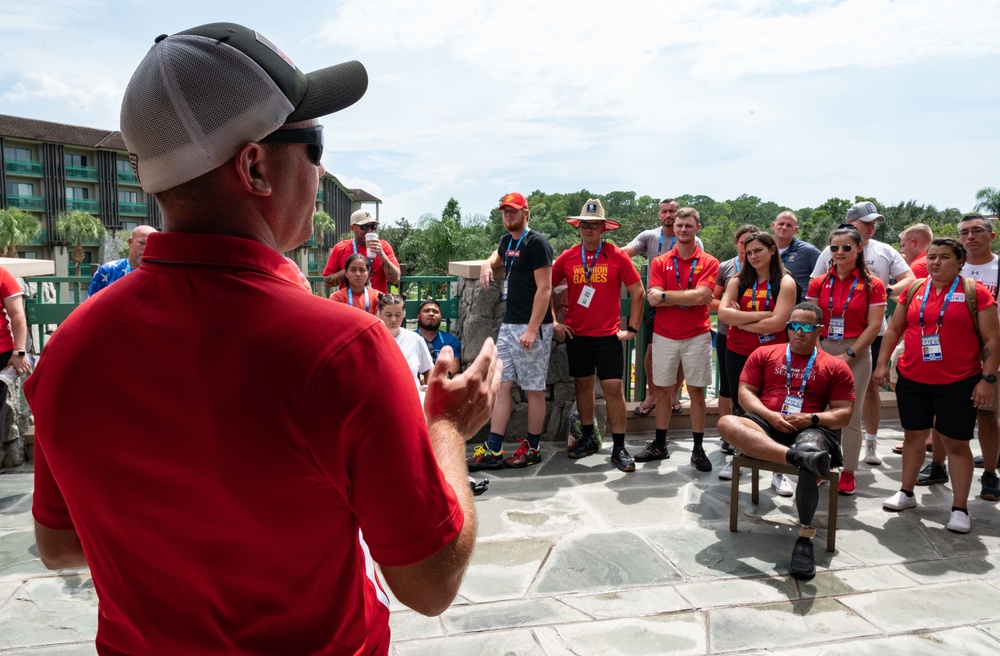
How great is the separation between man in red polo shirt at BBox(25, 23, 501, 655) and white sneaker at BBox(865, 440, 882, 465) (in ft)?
21.7

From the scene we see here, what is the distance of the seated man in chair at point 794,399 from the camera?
502 centimetres

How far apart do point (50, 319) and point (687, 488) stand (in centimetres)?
595

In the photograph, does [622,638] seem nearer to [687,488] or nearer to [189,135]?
[687,488]

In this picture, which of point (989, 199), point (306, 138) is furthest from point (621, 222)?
point (306, 138)

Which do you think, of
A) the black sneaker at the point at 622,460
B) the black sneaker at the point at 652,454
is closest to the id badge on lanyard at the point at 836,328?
the black sneaker at the point at 652,454

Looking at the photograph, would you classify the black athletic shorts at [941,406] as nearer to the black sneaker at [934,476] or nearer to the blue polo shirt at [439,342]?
the black sneaker at [934,476]

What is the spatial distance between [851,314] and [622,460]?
2.26m

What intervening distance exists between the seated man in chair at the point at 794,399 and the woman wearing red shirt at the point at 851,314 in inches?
31.1

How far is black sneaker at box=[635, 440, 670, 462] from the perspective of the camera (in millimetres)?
6652

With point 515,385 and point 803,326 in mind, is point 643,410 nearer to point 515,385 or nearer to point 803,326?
point 515,385

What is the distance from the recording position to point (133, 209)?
226 feet

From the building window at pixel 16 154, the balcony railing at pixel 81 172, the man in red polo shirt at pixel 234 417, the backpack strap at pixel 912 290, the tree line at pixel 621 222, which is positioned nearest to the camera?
the man in red polo shirt at pixel 234 417

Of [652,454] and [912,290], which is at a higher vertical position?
[912,290]

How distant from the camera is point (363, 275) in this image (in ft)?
21.4
